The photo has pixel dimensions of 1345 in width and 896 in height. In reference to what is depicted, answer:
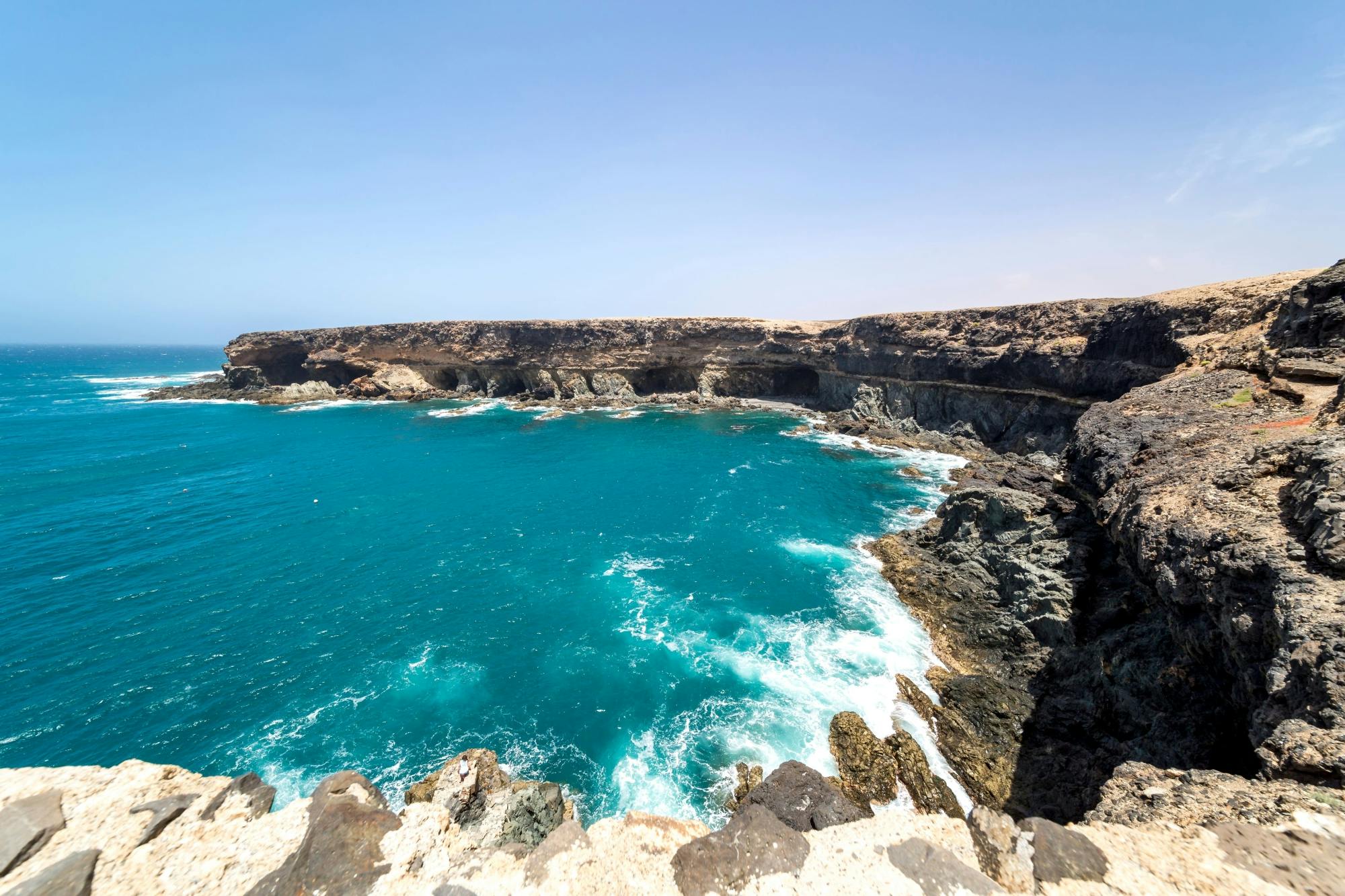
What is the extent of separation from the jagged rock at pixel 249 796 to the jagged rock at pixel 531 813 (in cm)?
526

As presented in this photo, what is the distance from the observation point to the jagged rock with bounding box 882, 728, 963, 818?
13805 millimetres

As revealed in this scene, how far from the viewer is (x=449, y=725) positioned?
54.1ft

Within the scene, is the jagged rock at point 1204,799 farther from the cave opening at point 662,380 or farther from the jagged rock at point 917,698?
the cave opening at point 662,380

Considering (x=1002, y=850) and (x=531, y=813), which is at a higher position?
(x=1002, y=850)

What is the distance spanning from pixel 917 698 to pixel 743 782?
7.20m

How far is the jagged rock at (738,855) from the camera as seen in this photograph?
6609mm

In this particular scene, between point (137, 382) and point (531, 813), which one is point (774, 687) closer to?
point (531, 813)

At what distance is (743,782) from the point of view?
1458 cm

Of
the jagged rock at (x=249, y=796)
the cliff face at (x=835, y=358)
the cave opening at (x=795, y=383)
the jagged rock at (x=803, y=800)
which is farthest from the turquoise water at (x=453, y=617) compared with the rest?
the cave opening at (x=795, y=383)

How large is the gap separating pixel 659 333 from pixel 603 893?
7198 centimetres

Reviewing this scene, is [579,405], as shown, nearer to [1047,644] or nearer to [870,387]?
[870,387]

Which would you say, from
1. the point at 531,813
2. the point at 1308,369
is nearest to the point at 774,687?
the point at 531,813

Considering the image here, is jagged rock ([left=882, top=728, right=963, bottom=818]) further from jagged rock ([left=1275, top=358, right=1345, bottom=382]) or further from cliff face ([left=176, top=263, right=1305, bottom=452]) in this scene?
cliff face ([left=176, top=263, right=1305, bottom=452])

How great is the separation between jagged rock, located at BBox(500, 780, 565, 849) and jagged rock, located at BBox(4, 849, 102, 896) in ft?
22.6
